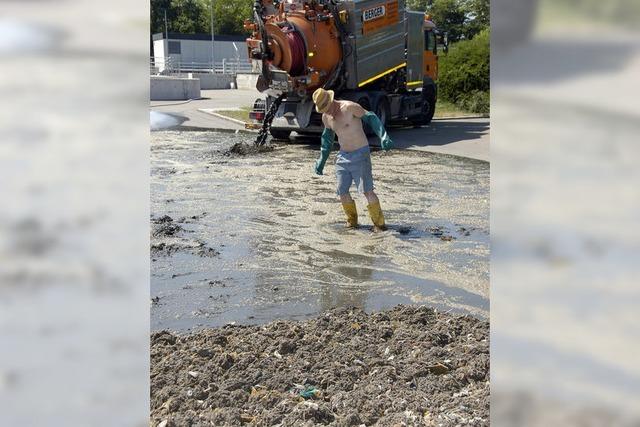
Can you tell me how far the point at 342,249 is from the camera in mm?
7613

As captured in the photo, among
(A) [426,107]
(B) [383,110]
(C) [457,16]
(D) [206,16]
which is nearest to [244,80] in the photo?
(C) [457,16]

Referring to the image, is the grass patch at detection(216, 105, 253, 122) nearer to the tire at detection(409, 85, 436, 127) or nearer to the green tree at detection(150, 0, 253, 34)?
the tire at detection(409, 85, 436, 127)

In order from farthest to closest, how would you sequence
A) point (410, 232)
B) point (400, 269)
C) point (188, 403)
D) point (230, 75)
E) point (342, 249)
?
point (230, 75) → point (410, 232) → point (342, 249) → point (400, 269) → point (188, 403)

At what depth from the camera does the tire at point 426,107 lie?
20688 millimetres

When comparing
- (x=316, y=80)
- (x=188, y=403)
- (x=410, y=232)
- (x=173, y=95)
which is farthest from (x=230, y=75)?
(x=188, y=403)

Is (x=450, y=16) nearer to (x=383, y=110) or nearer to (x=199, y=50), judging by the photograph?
(x=199, y=50)

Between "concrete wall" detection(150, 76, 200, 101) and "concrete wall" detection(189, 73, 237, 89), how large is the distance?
1414 centimetres

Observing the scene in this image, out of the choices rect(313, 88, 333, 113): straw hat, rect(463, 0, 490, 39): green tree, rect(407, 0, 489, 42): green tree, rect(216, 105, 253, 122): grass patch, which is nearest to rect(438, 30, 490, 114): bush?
rect(216, 105, 253, 122): grass patch

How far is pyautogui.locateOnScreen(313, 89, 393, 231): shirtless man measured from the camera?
8.16 metres
